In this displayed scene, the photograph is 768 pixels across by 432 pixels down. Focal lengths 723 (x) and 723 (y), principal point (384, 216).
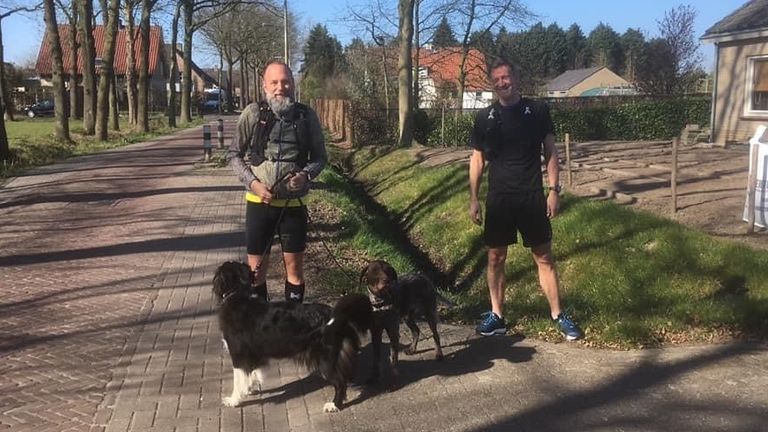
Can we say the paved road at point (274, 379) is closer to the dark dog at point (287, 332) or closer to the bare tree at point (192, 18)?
the dark dog at point (287, 332)

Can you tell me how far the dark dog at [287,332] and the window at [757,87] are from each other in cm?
1827

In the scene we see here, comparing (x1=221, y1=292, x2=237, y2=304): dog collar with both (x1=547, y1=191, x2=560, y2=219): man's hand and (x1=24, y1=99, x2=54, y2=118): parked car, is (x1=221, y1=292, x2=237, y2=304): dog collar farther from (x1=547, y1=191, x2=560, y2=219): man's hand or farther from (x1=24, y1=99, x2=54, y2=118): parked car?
(x1=24, y1=99, x2=54, y2=118): parked car

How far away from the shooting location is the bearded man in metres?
4.82

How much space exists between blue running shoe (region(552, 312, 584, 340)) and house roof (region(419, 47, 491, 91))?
32.4m

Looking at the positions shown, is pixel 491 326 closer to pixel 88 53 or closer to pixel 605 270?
pixel 605 270

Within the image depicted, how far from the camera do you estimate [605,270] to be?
26.1 ft

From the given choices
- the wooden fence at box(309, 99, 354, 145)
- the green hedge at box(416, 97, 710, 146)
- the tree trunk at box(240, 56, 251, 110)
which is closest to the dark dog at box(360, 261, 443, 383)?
the wooden fence at box(309, 99, 354, 145)

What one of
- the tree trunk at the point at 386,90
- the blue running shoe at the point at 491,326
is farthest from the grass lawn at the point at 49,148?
the blue running shoe at the point at 491,326

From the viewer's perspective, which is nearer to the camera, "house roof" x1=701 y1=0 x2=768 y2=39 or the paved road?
the paved road

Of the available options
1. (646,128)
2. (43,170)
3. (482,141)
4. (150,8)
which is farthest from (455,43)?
(482,141)

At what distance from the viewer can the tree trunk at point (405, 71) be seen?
22.6 metres

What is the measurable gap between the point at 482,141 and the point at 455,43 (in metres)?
34.3

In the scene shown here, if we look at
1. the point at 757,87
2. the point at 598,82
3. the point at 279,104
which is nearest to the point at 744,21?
the point at 757,87

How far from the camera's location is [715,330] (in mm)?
5605
